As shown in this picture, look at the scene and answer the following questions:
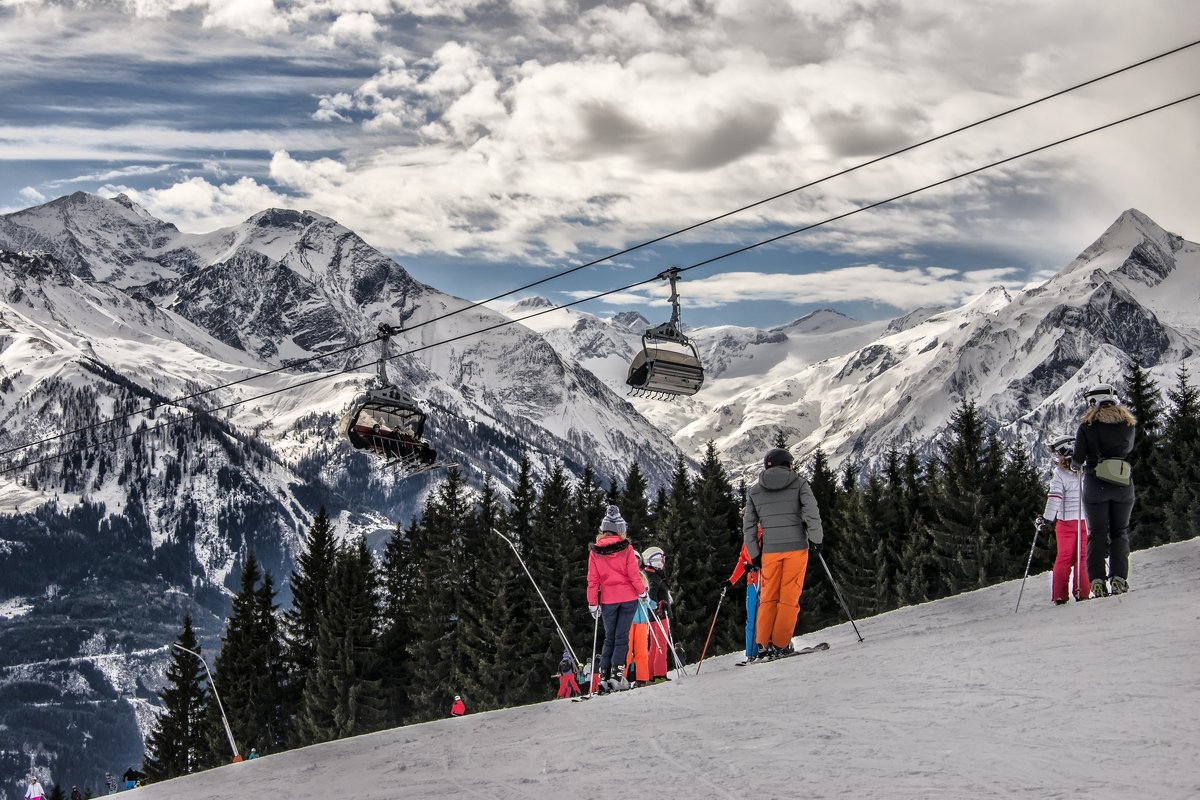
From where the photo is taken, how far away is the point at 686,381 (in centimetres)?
2669

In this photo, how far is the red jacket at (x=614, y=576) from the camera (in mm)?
17031

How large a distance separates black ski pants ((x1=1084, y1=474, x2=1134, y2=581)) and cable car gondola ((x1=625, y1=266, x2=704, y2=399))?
11.7 m

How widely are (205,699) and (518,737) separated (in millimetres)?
50518

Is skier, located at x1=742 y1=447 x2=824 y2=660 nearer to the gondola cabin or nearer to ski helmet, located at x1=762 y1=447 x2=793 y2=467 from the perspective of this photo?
ski helmet, located at x1=762 y1=447 x2=793 y2=467

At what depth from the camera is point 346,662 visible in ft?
170

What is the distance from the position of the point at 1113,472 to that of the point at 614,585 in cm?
711

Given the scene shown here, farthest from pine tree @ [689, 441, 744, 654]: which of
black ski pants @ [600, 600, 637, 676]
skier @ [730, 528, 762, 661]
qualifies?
skier @ [730, 528, 762, 661]

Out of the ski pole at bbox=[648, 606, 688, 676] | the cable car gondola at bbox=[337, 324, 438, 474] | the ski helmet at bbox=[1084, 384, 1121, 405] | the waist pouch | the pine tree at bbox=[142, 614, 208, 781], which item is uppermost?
the cable car gondola at bbox=[337, 324, 438, 474]

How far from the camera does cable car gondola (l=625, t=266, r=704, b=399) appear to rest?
2602cm

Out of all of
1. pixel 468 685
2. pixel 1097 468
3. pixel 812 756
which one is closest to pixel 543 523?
pixel 468 685

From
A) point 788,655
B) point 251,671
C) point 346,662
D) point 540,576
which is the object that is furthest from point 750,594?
point 251,671

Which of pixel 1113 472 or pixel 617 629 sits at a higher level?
pixel 1113 472

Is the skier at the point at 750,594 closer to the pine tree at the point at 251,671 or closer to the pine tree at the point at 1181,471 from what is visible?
the pine tree at the point at 1181,471

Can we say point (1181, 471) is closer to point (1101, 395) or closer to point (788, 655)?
point (1101, 395)
